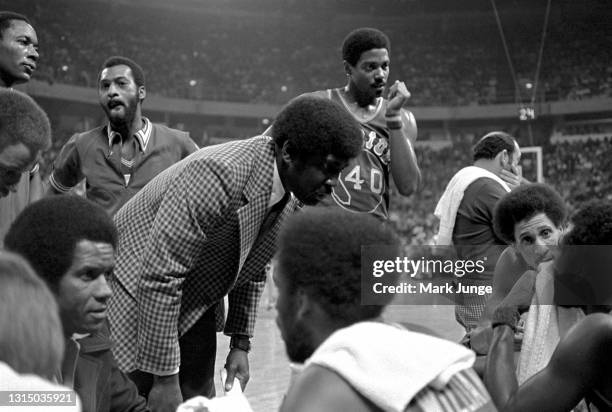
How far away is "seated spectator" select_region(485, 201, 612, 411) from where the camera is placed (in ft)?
5.99

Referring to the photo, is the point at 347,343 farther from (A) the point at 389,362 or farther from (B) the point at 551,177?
(B) the point at 551,177

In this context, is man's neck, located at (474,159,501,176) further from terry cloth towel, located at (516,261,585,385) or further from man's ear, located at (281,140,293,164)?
man's ear, located at (281,140,293,164)

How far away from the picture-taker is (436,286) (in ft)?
14.1

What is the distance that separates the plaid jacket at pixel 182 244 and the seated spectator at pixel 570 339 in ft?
2.77

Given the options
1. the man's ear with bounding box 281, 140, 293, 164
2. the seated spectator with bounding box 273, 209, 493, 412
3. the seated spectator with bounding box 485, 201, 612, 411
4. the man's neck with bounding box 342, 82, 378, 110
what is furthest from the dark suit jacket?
the man's neck with bounding box 342, 82, 378, 110

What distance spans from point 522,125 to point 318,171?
27570mm

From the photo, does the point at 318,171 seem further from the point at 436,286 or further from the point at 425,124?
the point at 425,124

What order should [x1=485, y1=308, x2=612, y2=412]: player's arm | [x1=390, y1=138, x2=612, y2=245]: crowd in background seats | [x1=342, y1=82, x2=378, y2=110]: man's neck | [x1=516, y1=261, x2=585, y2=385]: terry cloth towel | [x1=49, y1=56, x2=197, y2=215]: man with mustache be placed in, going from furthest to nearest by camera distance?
[x1=390, y1=138, x2=612, y2=245]: crowd in background seats, [x1=49, y1=56, x2=197, y2=215]: man with mustache, [x1=342, y1=82, x2=378, y2=110]: man's neck, [x1=516, y1=261, x2=585, y2=385]: terry cloth towel, [x1=485, y1=308, x2=612, y2=412]: player's arm

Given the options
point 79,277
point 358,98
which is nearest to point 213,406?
point 79,277

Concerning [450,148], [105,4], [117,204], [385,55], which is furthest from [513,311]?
[105,4]

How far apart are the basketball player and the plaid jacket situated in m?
0.99

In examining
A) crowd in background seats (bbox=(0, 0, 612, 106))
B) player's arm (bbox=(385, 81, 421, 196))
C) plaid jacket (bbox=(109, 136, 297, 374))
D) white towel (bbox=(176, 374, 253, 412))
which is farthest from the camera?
crowd in background seats (bbox=(0, 0, 612, 106))

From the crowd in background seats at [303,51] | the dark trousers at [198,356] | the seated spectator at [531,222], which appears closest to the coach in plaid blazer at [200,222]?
the dark trousers at [198,356]

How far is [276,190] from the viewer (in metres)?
2.50
